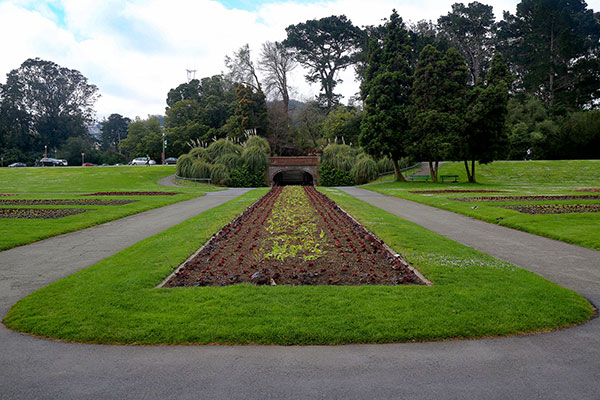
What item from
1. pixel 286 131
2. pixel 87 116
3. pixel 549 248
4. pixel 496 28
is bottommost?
pixel 549 248

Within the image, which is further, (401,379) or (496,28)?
(496,28)

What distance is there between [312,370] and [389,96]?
3349cm

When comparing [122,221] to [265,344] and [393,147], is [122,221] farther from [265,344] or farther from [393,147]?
[393,147]

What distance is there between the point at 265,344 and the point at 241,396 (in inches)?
36.7

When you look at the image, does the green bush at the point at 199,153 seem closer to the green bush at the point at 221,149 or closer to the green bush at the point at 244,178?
the green bush at the point at 221,149

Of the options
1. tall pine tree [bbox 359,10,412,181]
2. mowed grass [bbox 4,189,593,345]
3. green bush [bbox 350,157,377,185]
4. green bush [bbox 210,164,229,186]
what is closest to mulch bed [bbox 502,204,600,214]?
mowed grass [bbox 4,189,593,345]

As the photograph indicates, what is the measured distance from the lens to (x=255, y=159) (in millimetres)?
37406

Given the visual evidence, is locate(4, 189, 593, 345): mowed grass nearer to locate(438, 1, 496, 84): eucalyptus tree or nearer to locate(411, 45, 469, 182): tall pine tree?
locate(411, 45, 469, 182): tall pine tree

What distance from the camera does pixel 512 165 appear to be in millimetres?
39844

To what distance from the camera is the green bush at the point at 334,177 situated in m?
38.2

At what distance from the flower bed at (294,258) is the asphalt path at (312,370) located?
78.7 inches

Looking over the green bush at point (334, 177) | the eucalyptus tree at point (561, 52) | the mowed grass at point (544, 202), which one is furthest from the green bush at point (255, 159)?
the eucalyptus tree at point (561, 52)

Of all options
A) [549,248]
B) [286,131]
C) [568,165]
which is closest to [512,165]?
[568,165]

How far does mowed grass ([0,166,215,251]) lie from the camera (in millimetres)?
10883
